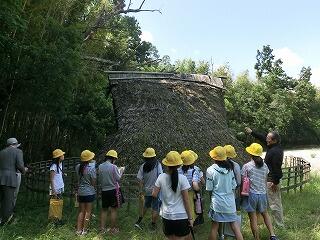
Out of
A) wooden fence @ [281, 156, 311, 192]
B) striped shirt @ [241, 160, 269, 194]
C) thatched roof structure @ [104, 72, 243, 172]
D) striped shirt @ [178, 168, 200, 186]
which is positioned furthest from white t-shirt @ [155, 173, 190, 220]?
wooden fence @ [281, 156, 311, 192]

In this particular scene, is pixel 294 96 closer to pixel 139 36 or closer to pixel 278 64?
pixel 278 64

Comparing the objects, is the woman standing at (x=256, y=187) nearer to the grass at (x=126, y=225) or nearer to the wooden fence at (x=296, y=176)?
the grass at (x=126, y=225)

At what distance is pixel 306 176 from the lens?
1070 centimetres

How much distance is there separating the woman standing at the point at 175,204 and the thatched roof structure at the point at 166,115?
4981 millimetres

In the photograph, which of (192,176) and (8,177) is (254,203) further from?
(8,177)

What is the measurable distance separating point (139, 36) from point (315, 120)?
23911mm

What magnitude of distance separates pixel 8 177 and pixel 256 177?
4.37m

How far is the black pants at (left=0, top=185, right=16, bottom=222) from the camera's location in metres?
7.20

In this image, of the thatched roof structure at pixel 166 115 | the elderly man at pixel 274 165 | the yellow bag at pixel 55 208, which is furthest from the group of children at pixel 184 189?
the thatched roof structure at pixel 166 115

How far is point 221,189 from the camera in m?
5.36

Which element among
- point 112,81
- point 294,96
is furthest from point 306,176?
point 294,96

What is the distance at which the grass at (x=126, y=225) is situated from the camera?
6438mm

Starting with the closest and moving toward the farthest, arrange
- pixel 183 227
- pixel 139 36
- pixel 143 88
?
Answer: 1. pixel 183 227
2. pixel 143 88
3. pixel 139 36

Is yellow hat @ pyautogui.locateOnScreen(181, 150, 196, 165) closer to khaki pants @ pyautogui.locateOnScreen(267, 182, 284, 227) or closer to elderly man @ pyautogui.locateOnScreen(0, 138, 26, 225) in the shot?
khaki pants @ pyautogui.locateOnScreen(267, 182, 284, 227)
